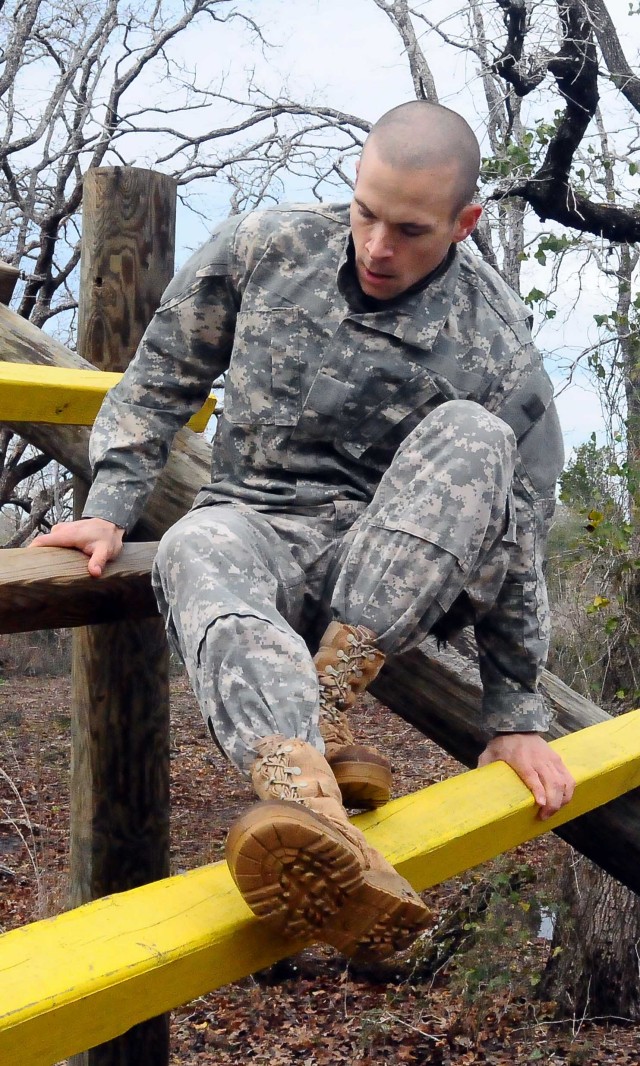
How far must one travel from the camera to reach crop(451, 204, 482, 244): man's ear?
6.70 ft

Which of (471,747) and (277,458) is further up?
(277,458)

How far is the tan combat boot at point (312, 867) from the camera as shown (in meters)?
1.29

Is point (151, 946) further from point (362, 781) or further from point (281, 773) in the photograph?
point (362, 781)

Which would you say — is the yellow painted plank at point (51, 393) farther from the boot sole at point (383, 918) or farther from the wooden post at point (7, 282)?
the boot sole at point (383, 918)

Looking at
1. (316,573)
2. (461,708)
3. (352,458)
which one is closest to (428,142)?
(352,458)

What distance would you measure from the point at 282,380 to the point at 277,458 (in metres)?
0.16

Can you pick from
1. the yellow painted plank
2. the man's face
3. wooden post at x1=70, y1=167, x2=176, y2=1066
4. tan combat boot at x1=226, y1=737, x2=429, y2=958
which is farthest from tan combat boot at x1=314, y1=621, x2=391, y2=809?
wooden post at x1=70, y1=167, x2=176, y2=1066

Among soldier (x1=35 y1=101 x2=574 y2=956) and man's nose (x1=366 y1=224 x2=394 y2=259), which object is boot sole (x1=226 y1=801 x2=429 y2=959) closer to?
soldier (x1=35 y1=101 x2=574 y2=956)

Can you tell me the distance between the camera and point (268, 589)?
1.83 meters

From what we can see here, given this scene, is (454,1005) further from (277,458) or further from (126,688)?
(277,458)

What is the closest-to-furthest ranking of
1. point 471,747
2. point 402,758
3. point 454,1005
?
point 471,747 → point 454,1005 → point 402,758

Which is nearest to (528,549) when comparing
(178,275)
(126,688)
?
(178,275)

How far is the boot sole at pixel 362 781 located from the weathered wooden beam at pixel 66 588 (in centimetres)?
80

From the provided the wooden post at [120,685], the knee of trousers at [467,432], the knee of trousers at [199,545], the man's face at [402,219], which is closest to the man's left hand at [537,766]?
the knee of trousers at [467,432]
